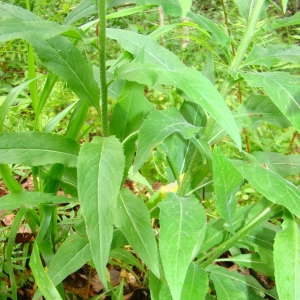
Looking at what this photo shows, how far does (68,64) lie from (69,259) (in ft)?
1.90

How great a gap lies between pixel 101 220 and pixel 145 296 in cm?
86

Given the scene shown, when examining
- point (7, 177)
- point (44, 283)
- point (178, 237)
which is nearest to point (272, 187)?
point (178, 237)

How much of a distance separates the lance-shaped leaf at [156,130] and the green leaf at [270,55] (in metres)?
0.30

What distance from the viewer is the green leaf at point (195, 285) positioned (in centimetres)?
83

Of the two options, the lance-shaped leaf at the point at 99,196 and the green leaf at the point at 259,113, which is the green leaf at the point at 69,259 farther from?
the green leaf at the point at 259,113

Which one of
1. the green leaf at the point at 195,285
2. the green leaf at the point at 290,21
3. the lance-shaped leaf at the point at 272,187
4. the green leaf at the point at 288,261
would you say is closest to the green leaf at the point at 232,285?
the green leaf at the point at 195,285

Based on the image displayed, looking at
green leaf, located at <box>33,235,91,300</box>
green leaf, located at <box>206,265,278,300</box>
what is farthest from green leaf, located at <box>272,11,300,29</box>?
green leaf, located at <box>33,235,91,300</box>

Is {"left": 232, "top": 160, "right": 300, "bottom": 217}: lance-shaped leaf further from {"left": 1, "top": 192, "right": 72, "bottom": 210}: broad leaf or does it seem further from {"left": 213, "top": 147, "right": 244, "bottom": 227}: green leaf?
{"left": 1, "top": 192, "right": 72, "bottom": 210}: broad leaf

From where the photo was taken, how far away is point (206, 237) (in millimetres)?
1134

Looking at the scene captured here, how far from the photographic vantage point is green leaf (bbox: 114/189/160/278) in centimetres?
88

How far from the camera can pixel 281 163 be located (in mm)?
1126

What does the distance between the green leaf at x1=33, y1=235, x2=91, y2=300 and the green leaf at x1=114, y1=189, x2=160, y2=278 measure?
19 cm

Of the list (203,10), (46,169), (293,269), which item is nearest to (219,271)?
(293,269)

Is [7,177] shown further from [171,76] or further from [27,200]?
[171,76]
